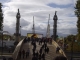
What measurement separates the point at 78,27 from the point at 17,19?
105 ft

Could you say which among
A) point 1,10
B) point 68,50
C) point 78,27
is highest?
point 1,10

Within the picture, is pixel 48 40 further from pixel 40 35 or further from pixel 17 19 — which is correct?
pixel 17 19

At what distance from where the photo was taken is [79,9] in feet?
146

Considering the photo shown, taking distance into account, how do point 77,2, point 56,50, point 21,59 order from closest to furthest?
point 21,59, point 56,50, point 77,2

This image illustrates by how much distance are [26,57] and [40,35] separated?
28727 millimetres

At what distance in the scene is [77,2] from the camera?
1750 inches

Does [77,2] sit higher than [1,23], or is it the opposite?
[77,2]

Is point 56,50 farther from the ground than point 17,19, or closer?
closer

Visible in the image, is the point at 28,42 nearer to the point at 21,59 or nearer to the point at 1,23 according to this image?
the point at 1,23

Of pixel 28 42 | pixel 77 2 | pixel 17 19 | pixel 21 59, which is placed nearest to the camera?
pixel 21 59

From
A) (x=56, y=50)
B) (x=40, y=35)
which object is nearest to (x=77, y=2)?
(x=56, y=50)

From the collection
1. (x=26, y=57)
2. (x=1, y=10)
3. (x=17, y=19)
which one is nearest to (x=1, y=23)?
(x=1, y=10)

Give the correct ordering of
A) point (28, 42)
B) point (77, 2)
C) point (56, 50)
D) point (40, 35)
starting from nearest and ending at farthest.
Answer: point (56, 50), point (77, 2), point (28, 42), point (40, 35)

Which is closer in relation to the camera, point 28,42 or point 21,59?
point 21,59
